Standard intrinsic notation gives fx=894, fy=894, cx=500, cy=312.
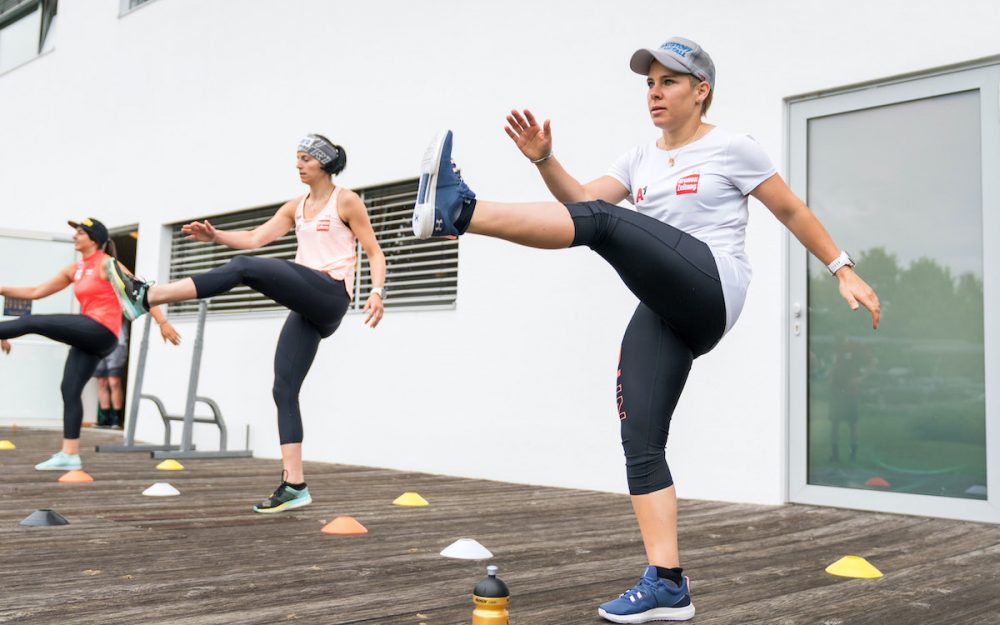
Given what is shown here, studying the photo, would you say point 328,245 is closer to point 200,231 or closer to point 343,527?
point 200,231

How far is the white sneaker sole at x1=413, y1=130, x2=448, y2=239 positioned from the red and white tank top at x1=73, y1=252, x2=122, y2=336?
396 cm

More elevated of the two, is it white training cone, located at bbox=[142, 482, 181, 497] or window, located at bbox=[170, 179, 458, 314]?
window, located at bbox=[170, 179, 458, 314]

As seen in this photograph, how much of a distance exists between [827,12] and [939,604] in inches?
136

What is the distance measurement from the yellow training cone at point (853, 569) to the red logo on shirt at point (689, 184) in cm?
150

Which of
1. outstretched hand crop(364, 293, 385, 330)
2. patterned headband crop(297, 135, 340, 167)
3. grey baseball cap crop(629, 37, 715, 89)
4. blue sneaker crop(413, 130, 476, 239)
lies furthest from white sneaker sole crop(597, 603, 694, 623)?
patterned headband crop(297, 135, 340, 167)

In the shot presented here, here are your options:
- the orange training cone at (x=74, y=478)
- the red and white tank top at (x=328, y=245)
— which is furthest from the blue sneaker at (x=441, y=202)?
the orange training cone at (x=74, y=478)

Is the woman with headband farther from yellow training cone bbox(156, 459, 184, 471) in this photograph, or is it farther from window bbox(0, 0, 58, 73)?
window bbox(0, 0, 58, 73)

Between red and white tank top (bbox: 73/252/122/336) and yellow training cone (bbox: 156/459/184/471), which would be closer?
red and white tank top (bbox: 73/252/122/336)

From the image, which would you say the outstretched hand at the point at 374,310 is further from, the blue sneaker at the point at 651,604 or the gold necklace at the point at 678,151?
the blue sneaker at the point at 651,604

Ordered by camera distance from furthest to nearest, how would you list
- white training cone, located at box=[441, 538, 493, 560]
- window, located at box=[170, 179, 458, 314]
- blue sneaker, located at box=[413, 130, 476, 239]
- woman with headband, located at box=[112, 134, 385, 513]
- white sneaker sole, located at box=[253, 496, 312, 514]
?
window, located at box=[170, 179, 458, 314], white sneaker sole, located at box=[253, 496, 312, 514], woman with headband, located at box=[112, 134, 385, 513], white training cone, located at box=[441, 538, 493, 560], blue sneaker, located at box=[413, 130, 476, 239]

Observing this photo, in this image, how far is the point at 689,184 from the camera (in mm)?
2322

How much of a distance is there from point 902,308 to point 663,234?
3.09m

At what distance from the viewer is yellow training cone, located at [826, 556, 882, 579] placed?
297cm

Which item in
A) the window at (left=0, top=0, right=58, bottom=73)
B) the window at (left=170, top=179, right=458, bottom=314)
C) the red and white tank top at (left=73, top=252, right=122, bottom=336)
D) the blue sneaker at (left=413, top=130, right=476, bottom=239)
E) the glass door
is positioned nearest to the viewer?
the blue sneaker at (left=413, top=130, right=476, bottom=239)
